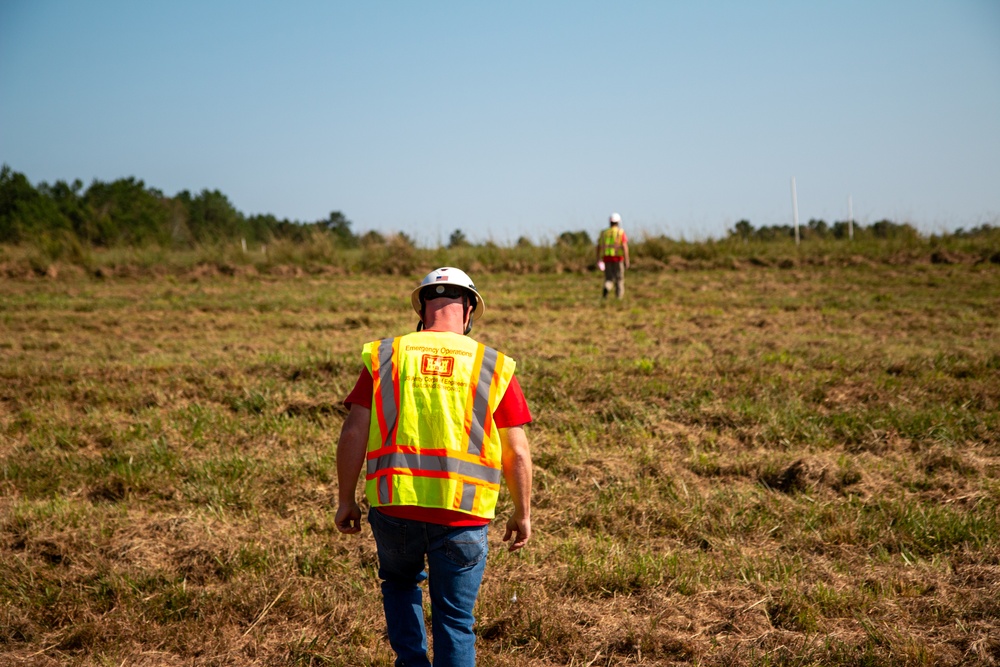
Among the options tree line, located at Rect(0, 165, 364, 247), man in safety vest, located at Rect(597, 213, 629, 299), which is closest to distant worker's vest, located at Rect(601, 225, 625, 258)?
man in safety vest, located at Rect(597, 213, 629, 299)

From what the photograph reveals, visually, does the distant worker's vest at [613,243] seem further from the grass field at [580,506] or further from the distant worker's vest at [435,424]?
the distant worker's vest at [435,424]

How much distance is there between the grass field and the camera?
11.4 feet

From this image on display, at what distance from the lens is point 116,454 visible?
566cm

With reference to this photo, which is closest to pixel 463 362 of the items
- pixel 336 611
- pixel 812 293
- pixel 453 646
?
pixel 453 646

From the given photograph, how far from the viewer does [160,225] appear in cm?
7862

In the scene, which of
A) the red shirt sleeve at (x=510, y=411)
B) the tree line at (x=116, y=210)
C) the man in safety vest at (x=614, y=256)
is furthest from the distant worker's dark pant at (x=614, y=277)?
the tree line at (x=116, y=210)

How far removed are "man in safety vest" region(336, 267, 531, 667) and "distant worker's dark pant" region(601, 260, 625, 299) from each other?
12.3 meters

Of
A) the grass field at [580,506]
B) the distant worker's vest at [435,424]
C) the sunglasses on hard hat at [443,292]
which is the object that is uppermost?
the sunglasses on hard hat at [443,292]

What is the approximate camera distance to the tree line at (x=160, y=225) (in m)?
22.3

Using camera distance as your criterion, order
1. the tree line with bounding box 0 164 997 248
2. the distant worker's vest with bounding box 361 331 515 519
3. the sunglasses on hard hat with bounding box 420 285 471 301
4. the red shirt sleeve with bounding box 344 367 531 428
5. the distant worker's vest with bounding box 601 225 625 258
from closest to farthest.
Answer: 1. the distant worker's vest with bounding box 361 331 515 519
2. the red shirt sleeve with bounding box 344 367 531 428
3. the sunglasses on hard hat with bounding box 420 285 471 301
4. the distant worker's vest with bounding box 601 225 625 258
5. the tree line with bounding box 0 164 997 248

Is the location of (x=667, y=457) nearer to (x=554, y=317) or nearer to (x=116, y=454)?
(x=116, y=454)

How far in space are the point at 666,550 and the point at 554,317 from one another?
825 centimetres

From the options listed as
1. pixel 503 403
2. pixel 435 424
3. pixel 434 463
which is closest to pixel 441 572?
pixel 434 463

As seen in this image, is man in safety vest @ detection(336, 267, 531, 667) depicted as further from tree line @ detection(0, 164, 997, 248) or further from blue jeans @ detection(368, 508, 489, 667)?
tree line @ detection(0, 164, 997, 248)
